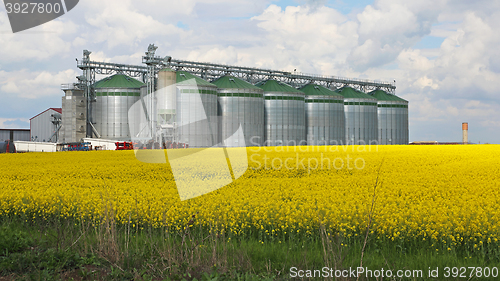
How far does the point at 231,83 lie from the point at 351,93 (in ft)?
101

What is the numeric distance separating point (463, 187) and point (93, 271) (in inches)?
505

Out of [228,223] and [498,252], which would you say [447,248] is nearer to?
[498,252]

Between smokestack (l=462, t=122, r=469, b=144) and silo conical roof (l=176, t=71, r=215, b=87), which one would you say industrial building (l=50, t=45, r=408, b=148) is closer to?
silo conical roof (l=176, t=71, r=215, b=87)

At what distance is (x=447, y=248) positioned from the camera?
8.50 metres

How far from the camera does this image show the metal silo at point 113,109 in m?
68.6

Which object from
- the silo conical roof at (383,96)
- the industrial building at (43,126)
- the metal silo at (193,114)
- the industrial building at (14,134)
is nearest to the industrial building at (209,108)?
the metal silo at (193,114)

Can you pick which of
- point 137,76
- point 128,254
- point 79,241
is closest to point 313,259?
point 128,254

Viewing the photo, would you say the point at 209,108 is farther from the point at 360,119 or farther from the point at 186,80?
the point at 360,119

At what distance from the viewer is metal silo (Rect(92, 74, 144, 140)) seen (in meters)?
68.6

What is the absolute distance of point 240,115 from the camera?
64.9m

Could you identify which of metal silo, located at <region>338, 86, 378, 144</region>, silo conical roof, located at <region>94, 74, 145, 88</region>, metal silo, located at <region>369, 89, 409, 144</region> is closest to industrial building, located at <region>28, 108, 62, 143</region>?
silo conical roof, located at <region>94, 74, 145, 88</region>

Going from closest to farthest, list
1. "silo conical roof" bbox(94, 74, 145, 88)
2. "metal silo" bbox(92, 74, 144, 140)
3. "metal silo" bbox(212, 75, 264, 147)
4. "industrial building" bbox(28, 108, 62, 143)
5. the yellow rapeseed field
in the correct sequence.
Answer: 1. the yellow rapeseed field
2. "metal silo" bbox(212, 75, 264, 147)
3. "metal silo" bbox(92, 74, 144, 140)
4. "silo conical roof" bbox(94, 74, 145, 88)
5. "industrial building" bbox(28, 108, 62, 143)

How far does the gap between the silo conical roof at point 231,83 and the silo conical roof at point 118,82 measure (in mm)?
15069

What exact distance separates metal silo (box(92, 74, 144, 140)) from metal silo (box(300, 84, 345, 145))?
110ft
